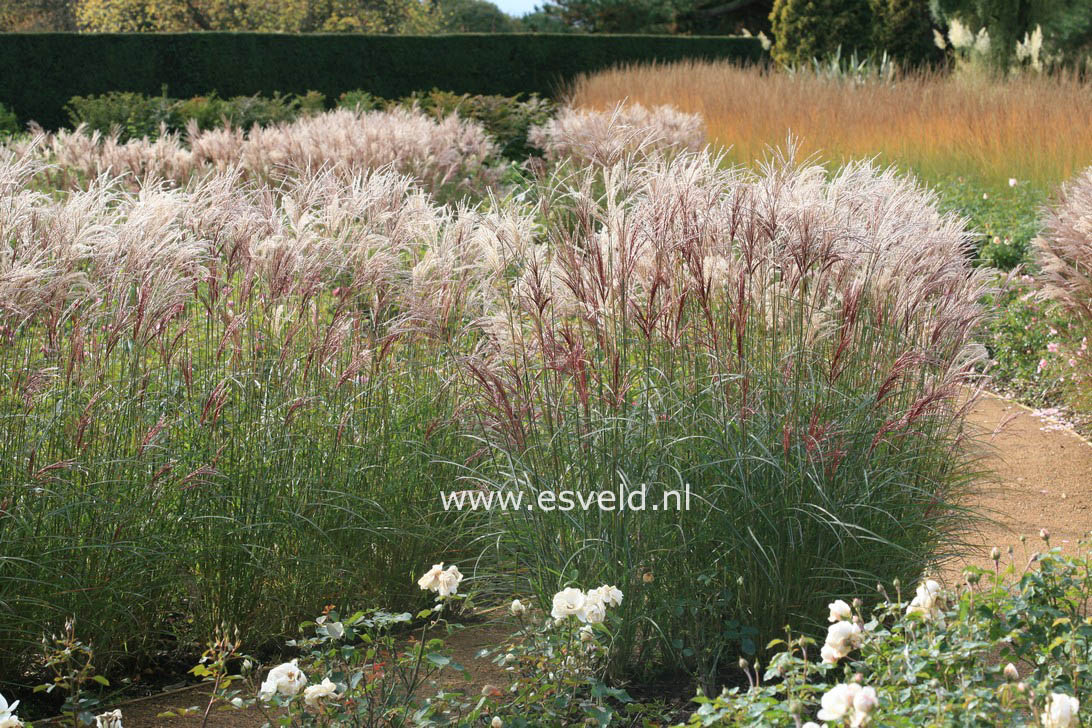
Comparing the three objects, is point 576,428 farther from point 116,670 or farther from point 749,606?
point 116,670

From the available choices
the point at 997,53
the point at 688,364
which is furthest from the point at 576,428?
the point at 997,53

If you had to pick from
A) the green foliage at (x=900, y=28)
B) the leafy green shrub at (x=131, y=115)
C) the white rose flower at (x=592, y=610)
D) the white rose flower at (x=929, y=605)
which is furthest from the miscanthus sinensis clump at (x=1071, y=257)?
the green foliage at (x=900, y=28)

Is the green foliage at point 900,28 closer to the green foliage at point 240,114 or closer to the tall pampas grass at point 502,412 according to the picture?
the green foliage at point 240,114

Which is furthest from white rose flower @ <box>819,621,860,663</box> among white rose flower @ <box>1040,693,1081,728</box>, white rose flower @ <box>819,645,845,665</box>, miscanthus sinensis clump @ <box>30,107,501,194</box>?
miscanthus sinensis clump @ <box>30,107,501,194</box>

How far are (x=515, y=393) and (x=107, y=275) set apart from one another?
1.14m

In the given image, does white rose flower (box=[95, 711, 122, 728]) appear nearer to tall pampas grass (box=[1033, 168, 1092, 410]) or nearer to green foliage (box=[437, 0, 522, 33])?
tall pampas grass (box=[1033, 168, 1092, 410])

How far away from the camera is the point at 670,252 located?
289 cm

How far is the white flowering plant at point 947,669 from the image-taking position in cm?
189

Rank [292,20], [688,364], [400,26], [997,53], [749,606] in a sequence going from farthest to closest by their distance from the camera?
[400,26] < [292,20] < [997,53] < [688,364] < [749,606]

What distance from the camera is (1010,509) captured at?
4332mm

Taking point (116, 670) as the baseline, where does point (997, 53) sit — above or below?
above

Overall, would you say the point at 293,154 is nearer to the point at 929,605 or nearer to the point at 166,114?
the point at 166,114

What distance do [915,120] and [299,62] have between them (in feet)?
42.9

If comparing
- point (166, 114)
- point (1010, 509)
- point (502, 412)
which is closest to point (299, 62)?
point (166, 114)
